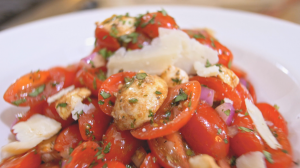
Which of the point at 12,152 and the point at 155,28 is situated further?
the point at 155,28

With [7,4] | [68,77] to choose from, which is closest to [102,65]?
[68,77]

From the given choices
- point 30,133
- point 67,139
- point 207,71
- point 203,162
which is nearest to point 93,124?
point 67,139

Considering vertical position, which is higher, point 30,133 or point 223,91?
point 223,91

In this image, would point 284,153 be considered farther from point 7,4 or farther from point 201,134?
point 7,4

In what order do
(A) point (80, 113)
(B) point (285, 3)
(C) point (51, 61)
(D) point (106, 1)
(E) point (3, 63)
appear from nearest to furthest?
(A) point (80, 113), (E) point (3, 63), (C) point (51, 61), (B) point (285, 3), (D) point (106, 1)

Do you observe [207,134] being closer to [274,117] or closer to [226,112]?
[226,112]

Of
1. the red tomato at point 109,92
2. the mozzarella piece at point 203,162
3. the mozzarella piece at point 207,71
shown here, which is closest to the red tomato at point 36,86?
the red tomato at point 109,92
